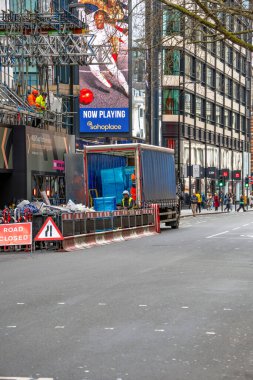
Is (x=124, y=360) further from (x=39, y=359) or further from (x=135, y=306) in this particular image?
(x=135, y=306)

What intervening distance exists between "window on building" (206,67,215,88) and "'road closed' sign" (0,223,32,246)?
205ft

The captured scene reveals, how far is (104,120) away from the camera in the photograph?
190 ft

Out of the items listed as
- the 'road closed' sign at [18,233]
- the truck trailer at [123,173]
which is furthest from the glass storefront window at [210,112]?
the 'road closed' sign at [18,233]

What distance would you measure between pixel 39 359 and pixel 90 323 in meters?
2.17

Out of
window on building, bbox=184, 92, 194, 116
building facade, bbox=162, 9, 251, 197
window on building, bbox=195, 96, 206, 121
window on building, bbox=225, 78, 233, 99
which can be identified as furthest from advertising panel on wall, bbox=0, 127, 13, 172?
window on building, bbox=225, 78, 233, 99

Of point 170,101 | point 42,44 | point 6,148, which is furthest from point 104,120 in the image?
point 6,148

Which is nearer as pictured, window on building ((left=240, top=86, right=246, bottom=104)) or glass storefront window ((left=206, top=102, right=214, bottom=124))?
glass storefront window ((left=206, top=102, right=214, bottom=124))

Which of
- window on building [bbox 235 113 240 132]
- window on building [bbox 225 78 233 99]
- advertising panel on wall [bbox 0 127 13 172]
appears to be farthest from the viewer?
window on building [bbox 235 113 240 132]

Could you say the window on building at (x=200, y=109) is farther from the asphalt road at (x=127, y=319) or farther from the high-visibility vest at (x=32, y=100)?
the asphalt road at (x=127, y=319)

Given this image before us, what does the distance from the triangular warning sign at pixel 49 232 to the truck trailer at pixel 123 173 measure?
28.6 feet

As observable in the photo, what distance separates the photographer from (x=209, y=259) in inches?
760

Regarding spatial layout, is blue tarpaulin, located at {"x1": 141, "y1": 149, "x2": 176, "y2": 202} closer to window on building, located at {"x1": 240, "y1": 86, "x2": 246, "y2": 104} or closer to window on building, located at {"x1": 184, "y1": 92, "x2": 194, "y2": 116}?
window on building, located at {"x1": 184, "y1": 92, "x2": 194, "y2": 116}

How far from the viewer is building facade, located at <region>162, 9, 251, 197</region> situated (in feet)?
234

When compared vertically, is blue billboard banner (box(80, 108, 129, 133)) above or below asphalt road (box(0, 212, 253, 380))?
above
